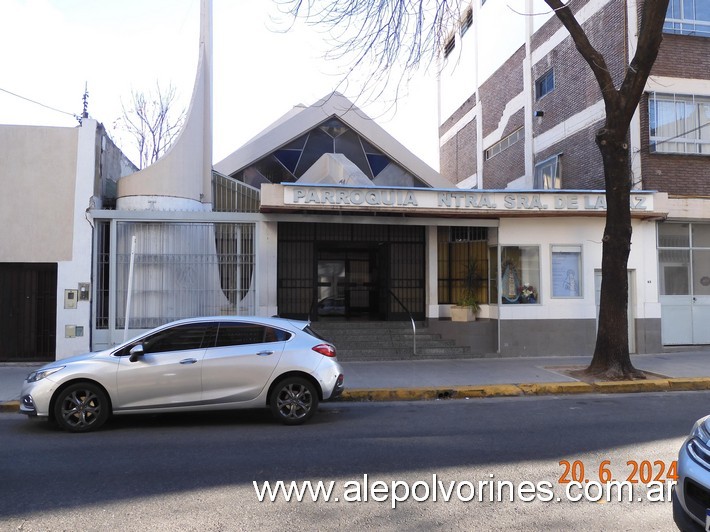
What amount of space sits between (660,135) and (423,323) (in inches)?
302

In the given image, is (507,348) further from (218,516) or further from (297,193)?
(218,516)

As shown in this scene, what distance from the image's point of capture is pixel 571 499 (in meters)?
4.78

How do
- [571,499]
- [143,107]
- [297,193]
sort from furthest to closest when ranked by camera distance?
[143,107] → [297,193] → [571,499]

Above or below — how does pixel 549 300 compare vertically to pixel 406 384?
above

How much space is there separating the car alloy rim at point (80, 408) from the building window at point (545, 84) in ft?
55.7

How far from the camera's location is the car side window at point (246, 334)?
303 inches

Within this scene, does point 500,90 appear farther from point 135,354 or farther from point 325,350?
point 135,354

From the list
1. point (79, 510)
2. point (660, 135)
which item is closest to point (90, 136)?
point (79, 510)

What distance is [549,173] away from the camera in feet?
62.6

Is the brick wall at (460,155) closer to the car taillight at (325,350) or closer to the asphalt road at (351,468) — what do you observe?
the asphalt road at (351,468)

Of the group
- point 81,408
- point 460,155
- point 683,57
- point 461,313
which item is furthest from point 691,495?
point 460,155

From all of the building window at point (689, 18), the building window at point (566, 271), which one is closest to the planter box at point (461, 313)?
the building window at point (566, 271)

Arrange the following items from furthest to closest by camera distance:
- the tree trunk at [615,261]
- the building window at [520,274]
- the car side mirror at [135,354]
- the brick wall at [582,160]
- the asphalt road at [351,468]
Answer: the brick wall at [582,160] < the building window at [520,274] < the tree trunk at [615,261] < the car side mirror at [135,354] < the asphalt road at [351,468]

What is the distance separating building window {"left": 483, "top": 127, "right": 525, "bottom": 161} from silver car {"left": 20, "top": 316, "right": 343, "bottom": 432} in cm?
1650
